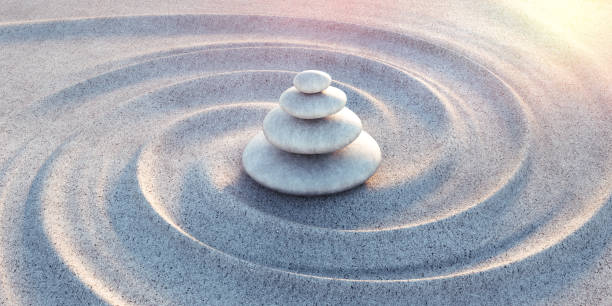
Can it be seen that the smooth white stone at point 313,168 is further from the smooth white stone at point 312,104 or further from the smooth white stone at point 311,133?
the smooth white stone at point 312,104

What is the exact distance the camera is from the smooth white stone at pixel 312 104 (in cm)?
683

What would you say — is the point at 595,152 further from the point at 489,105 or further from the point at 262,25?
the point at 262,25

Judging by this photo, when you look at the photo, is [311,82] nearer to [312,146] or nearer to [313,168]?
[312,146]

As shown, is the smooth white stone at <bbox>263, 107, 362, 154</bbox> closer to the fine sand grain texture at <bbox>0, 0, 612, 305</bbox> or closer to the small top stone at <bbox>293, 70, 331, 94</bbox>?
the small top stone at <bbox>293, 70, 331, 94</bbox>

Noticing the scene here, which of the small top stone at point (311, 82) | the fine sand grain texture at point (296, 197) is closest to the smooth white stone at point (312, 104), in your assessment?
the small top stone at point (311, 82)

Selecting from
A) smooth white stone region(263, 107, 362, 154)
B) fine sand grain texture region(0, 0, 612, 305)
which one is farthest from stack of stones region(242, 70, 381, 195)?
fine sand grain texture region(0, 0, 612, 305)

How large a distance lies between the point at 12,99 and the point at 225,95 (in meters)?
3.86

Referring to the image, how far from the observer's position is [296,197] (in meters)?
7.12

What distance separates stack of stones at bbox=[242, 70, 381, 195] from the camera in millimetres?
6855

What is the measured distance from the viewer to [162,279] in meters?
5.77

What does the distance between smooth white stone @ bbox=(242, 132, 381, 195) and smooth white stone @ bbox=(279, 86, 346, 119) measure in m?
0.74

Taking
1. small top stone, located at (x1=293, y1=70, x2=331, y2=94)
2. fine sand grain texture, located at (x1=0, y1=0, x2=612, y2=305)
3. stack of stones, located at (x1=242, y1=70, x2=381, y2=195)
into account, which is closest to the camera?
fine sand grain texture, located at (x1=0, y1=0, x2=612, y2=305)

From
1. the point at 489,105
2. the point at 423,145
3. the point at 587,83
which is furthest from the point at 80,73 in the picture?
the point at 587,83

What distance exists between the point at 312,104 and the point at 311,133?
16.6 inches
